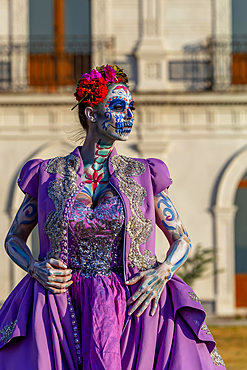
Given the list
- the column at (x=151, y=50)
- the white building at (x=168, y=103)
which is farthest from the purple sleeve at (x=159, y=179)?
the column at (x=151, y=50)

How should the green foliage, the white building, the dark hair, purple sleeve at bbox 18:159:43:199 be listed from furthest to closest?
the white building < the green foliage < the dark hair < purple sleeve at bbox 18:159:43:199

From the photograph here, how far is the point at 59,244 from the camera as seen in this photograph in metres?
2.66

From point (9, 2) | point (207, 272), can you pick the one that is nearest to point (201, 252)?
point (207, 272)

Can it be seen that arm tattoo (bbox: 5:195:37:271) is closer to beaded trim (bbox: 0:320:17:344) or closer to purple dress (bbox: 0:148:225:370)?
purple dress (bbox: 0:148:225:370)

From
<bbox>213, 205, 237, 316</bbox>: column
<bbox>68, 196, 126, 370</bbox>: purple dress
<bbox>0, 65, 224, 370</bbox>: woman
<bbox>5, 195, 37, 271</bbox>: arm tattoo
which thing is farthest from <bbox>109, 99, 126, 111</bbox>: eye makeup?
<bbox>213, 205, 237, 316</bbox>: column

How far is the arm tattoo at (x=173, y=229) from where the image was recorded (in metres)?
2.71

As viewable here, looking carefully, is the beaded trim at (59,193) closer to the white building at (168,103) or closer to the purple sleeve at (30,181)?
the purple sleeve at (30,181)

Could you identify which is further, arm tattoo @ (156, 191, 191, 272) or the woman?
arm tattoo @ (156, 191, 191, 272)

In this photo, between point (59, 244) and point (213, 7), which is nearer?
point (59, 244)

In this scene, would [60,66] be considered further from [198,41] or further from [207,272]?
[207,272]

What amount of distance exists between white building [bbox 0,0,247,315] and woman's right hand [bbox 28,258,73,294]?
8.26 m

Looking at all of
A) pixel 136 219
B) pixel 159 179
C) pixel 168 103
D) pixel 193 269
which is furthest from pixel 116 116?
pixel 168 103

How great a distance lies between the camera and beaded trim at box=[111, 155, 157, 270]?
2.67 metres

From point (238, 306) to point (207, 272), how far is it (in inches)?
37.8
